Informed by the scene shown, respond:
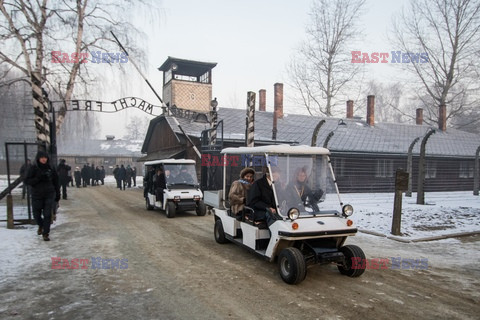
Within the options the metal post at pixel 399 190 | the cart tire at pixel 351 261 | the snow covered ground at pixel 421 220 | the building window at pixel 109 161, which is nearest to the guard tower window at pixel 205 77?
the snow covered ground at pixel 421 220

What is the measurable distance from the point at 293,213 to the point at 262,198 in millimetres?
826

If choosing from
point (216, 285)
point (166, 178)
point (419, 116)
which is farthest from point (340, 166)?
point (216, 285)

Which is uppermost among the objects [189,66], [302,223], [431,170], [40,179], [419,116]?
[189,66]

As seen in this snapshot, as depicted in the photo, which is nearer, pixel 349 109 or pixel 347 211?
pixel 347 211

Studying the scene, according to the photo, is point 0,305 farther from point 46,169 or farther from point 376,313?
point 376,313

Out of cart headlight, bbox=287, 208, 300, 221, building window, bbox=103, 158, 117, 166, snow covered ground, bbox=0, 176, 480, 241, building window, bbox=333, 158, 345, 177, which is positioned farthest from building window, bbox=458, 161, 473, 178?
building window, bbox=103, 158, 117, 166

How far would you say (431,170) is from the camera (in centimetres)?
2373

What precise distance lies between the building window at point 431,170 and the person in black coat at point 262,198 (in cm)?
2214

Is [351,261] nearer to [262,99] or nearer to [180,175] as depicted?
[180,175]

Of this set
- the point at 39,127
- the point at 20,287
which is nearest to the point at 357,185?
the point at 39,127

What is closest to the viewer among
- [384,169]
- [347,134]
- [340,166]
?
[340,166]

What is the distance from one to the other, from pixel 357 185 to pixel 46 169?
1893 cm

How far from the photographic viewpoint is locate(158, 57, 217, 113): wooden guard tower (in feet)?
82.2

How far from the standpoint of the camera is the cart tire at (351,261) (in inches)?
204
